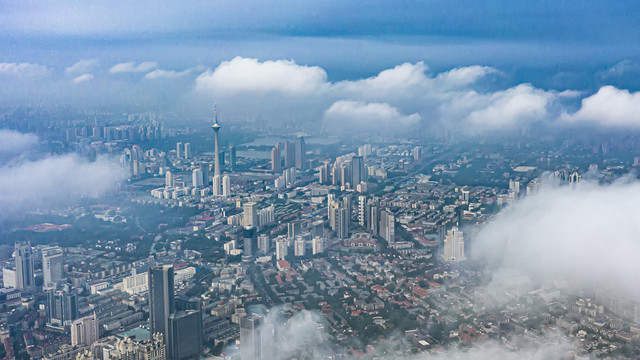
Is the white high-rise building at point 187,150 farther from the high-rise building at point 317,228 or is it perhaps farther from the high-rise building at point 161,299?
the high-rise building at point 161,299

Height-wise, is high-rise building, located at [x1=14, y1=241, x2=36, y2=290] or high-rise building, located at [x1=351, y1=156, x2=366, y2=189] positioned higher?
high-rise building, located at [x1=351, y1=156, x2=366, y2=189]

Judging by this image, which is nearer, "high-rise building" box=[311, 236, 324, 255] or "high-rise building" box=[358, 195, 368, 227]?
"high-rise building" box=[311, 236, 324, 255]

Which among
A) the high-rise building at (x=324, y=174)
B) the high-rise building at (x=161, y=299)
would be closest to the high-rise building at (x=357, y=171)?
the high-rise building at (x=324, y=174)

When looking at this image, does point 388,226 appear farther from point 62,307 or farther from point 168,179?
point 168,179

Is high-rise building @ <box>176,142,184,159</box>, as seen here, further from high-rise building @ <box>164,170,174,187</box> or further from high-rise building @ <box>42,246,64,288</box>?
high-rise building @ <box>42,246,64,288</box>

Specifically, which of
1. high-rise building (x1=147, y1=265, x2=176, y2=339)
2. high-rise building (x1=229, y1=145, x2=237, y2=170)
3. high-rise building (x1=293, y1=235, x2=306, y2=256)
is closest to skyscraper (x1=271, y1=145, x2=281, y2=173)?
high-rise building (x1=229, y1=145, x2=237, y2=170)

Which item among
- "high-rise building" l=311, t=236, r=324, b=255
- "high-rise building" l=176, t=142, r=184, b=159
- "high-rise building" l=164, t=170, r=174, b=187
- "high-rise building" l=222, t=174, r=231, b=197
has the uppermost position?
"high-rise building" l=176, t=142, r=184, b=159
